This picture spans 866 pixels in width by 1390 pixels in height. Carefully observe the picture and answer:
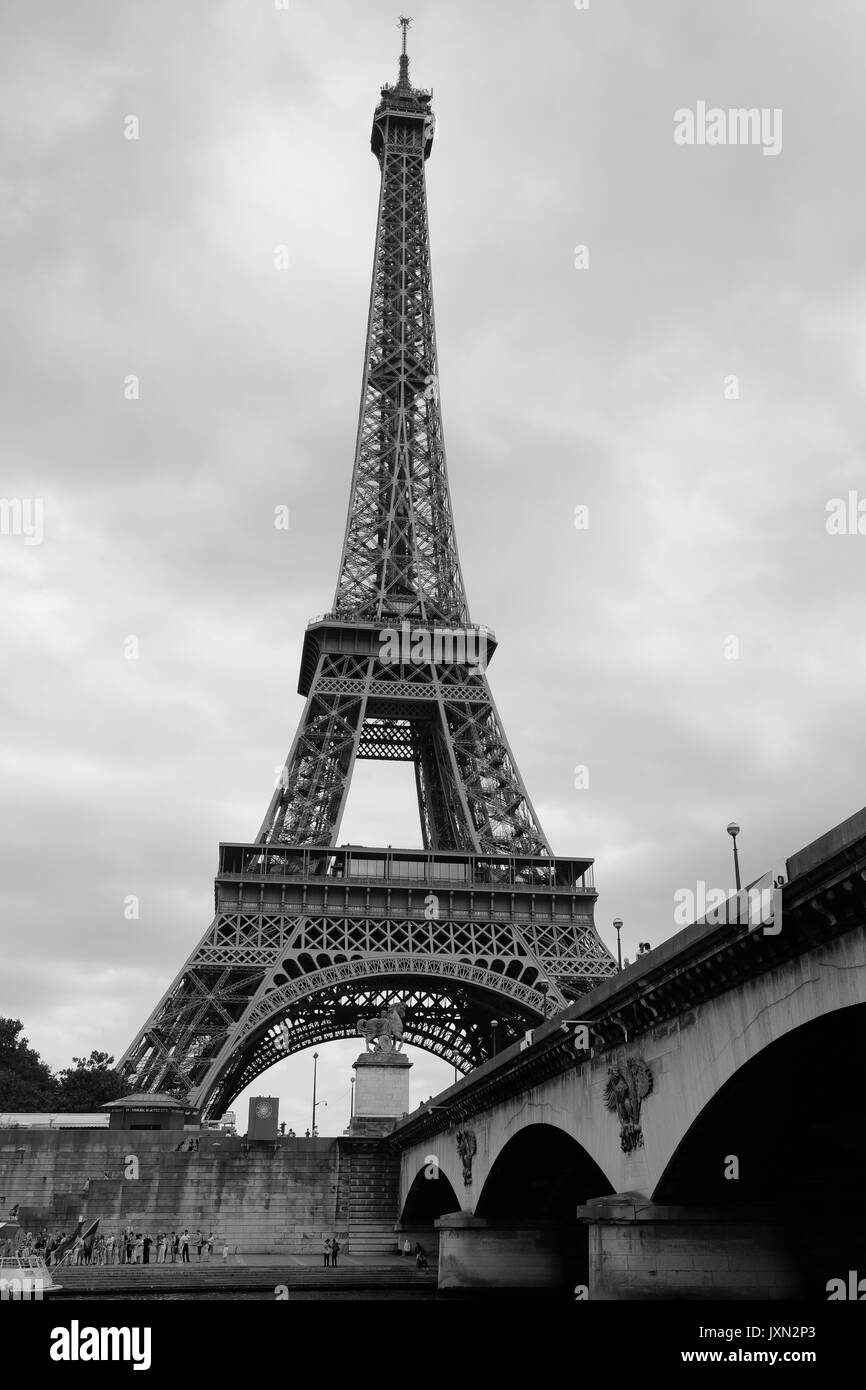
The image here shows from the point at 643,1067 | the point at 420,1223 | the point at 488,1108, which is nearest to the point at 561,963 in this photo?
the point at 420,1223

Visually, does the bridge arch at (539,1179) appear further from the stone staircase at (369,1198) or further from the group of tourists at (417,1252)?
the stone staircase at (369,1198)

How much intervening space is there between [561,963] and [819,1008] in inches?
1970

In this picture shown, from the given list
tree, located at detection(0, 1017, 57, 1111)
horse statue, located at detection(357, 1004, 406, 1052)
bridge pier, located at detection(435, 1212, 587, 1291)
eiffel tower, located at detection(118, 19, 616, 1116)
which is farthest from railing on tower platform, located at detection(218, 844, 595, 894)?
bridge pier, located at detection(435, 1212, 587, 1291)

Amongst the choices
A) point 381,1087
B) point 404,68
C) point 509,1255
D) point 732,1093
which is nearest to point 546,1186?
point 509,1255

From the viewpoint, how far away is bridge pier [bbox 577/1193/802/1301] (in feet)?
70.6

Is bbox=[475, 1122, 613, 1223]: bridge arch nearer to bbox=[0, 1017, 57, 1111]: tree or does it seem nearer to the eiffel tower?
the eiffel tower

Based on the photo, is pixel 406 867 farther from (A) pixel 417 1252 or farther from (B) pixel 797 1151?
(B) pixel 797 1151

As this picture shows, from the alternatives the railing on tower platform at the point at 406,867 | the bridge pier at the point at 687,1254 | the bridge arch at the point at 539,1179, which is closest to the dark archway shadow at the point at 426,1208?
the bridge arch at the point at 539,1179

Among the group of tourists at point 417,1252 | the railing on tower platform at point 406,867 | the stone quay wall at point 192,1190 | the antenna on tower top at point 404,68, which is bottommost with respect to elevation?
the group of tourists at point 417,1252

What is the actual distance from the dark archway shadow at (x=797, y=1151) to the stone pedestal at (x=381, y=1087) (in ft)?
140

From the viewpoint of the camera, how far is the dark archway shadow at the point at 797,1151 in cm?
1894

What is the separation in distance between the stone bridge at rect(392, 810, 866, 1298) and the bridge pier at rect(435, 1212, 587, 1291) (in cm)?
789

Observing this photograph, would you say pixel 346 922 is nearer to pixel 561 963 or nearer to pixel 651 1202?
pixel 561 963

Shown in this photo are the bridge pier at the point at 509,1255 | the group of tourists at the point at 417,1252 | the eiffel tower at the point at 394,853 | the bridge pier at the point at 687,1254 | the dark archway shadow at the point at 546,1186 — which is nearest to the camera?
the bridge pier at the point at 687,1254
